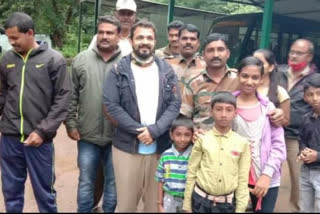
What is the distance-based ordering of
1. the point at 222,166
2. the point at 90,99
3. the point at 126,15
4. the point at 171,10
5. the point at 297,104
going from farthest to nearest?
the point at 171,10
the point at 126,15
the point at 297,104
the point at 90,99
the point at 222,166

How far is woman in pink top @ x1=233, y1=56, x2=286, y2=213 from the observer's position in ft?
9.36

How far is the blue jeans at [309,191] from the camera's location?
318 centimetres

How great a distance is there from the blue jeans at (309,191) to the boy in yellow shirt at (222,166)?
0.74 m

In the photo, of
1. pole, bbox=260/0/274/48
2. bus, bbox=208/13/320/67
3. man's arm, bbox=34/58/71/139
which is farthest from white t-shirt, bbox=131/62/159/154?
bus, bbox=208/13/320/67

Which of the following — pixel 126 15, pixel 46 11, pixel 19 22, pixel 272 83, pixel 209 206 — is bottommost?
pixel 209 206

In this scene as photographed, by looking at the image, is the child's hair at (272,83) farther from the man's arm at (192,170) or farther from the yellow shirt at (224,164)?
the man's arm at (192,170)

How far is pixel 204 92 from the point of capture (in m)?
3.12

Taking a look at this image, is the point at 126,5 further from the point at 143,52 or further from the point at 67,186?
the point at 67,186

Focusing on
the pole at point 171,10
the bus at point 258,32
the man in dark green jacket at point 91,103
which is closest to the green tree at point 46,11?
the pole at point 171,10

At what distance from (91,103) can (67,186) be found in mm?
1685

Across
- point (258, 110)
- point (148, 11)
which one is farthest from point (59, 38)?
point (258, 110)

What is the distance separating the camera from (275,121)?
2.89 meters

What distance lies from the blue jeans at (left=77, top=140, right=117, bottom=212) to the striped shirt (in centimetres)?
68

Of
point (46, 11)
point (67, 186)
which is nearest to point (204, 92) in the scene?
point (67, 186)
